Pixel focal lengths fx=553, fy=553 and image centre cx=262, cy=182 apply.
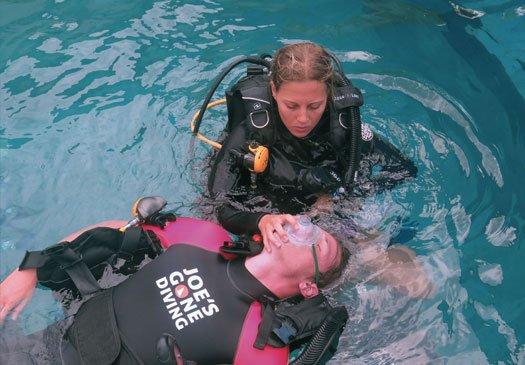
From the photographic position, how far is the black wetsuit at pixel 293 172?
3291 millimetres

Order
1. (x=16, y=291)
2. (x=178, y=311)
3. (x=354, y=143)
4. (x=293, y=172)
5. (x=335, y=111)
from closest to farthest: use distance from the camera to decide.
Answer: (x=178, y=311), (x=16, y=291), (x=354, y=143), (x=335, y=111), (x=293, y=172)

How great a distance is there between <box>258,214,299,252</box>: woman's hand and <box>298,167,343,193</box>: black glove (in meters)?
0.61

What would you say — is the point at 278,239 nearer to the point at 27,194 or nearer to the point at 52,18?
the point at 27,194

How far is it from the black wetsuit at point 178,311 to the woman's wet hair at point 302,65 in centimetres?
100

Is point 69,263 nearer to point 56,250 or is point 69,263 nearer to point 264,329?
point 56,250

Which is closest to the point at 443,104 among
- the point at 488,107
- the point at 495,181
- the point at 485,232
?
the point at 488,107

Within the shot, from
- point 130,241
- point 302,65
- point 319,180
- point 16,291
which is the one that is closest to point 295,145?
point 319,180

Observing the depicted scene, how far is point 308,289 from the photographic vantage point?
2.74 metres

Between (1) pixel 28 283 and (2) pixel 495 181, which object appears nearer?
(1) pixel 28 283

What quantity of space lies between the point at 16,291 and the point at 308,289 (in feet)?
4.63

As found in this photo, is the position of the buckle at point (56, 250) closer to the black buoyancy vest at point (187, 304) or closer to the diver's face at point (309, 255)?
the black buoyancy vest at point (187, 304)

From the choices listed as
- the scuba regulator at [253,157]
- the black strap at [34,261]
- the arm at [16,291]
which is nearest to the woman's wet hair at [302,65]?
the scuba regulator at [253,157]

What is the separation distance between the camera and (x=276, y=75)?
3035 millimetres

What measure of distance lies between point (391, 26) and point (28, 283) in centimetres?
415
